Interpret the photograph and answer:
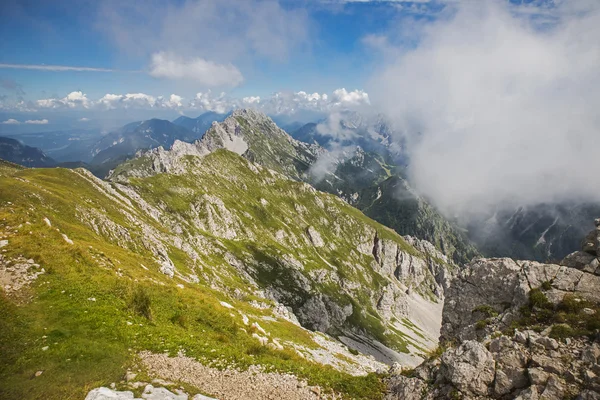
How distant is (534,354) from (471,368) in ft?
11.0

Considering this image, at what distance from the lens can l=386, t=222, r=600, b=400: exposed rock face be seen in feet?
48.2

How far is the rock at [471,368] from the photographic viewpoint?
16141 mm

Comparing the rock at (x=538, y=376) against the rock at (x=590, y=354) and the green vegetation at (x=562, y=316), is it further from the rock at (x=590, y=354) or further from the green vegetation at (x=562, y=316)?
the green vegetation at (x=562, y=316)

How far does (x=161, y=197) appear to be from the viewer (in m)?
177

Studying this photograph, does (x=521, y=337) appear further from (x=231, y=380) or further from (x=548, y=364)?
(x=231, y=380)

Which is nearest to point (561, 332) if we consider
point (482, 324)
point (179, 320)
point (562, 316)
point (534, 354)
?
point (534, 354)

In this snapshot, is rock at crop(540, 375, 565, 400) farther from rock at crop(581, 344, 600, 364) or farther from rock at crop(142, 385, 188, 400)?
rock at crop(142, 385, 188, 400)

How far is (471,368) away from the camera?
54.7 feet

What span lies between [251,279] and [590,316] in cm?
15492

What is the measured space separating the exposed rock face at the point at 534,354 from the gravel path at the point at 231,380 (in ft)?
19.1

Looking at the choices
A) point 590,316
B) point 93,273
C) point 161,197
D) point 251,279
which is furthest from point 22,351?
point 161,197

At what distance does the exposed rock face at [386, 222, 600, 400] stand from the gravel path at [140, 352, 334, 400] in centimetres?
583

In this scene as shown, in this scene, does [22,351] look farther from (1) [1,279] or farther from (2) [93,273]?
(2) [93,273]

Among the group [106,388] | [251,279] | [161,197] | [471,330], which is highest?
[471,330]
